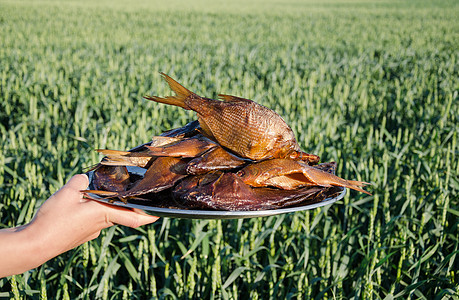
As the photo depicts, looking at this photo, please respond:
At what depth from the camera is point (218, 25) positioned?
16.4m

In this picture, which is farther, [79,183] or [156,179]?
[79,183]

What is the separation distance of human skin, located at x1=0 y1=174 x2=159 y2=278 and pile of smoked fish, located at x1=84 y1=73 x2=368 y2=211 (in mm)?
108

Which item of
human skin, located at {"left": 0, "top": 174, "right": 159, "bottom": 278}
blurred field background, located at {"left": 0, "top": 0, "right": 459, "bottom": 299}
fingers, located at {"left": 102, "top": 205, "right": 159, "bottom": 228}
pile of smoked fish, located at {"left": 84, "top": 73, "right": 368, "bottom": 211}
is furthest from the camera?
blurred field background, located at {"left": 0, "top": 0, "right": 459, "bottom": 299}

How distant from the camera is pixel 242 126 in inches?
58.8

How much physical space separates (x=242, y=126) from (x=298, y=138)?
270 cm

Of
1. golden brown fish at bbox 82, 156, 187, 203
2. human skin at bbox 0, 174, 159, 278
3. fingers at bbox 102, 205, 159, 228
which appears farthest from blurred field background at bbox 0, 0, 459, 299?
→ golden brown fish at bbox 82, 156, 187, 203

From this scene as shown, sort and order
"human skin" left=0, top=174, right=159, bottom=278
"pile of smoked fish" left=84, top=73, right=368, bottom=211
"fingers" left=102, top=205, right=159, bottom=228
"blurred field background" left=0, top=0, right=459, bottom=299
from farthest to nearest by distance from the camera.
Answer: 1. "blurred field background" left=0, top=0, right=459, bottom=299
2. "fingers" left=102, top=205, right=159, bottom=228
3. "human skin" left=0, top=174, right=159, bottom=278
4. "pile of smoked fish" left=84, top=73, right=368, bottom=211

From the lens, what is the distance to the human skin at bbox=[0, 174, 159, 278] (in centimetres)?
147

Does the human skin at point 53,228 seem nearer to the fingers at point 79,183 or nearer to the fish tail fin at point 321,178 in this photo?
the fingers at point 79,183

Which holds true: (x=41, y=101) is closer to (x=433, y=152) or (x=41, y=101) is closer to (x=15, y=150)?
(x=15, y=150)

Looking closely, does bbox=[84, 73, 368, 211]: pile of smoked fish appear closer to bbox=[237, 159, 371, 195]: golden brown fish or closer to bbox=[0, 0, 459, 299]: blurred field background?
bbox=[237, 159, 371, 195]: golden brown fish

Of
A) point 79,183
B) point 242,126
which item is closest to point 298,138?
point 242,126

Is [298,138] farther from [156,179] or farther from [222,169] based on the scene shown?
[156,179]

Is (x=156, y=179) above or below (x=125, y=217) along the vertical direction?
above
